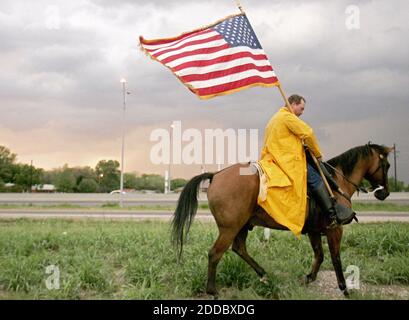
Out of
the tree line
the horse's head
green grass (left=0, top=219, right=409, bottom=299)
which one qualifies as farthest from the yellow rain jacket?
the tree line

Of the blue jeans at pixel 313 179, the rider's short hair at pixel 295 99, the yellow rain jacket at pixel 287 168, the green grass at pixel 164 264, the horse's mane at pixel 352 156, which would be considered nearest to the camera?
the yellow rain jacket at pixel 287 168

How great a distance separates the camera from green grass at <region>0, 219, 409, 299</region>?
6047 millimetres

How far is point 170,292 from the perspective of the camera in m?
6.10

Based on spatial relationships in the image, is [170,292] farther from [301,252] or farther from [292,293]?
[301,252]

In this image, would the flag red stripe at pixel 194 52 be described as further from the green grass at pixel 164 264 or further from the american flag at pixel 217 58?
the green grass at pixel 164 264

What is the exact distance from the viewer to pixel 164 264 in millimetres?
7191

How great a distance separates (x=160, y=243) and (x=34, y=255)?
7.92ft

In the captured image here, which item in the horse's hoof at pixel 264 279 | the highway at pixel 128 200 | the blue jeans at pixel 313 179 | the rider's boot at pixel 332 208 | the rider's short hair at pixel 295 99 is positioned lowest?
the highway at pixel 128 200

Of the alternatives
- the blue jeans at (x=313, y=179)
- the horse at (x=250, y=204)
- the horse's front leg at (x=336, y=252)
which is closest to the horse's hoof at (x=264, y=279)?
the horse at (x=250, y=204)

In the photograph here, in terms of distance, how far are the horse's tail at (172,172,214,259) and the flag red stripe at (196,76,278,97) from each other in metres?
1.31

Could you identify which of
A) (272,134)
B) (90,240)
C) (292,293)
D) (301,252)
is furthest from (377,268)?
(90,240)

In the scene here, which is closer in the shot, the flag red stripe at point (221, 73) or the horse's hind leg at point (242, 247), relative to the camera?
the flag red stripe at point (221, 73)

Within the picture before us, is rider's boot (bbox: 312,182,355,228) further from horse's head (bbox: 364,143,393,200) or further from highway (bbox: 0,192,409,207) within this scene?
highway (bbox: 0,192,409,207)

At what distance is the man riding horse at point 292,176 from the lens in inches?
233
